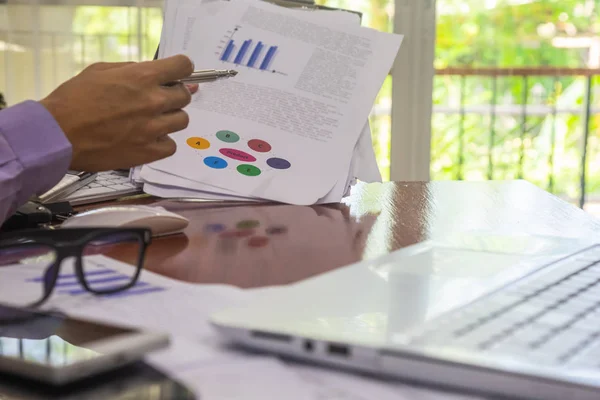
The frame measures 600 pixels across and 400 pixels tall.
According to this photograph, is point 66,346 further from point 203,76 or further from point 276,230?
point 203,76

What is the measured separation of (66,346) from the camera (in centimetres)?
34

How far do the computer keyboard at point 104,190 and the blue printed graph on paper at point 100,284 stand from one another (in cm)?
35

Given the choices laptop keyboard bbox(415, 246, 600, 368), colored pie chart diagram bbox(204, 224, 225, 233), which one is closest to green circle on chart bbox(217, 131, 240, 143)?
colored pie chart diagram bbox(204, 224, 225, 233)

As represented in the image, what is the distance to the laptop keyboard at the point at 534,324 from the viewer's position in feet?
1.11

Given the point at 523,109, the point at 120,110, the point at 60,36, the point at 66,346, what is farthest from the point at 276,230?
the point at 523,109

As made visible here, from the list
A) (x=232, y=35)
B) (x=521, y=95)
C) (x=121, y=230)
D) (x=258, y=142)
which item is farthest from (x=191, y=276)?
(x=521, y=95)

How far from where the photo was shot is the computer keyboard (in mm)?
864

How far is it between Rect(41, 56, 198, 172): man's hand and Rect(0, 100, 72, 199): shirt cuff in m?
0.02

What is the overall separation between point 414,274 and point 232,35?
2.03 feet

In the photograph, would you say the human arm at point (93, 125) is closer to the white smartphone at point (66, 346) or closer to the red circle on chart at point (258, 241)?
the red circle on chart at point (258, 241)

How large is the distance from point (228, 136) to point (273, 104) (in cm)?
7

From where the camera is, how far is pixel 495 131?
125 inches

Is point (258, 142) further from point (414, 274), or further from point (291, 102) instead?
point (414, 274)

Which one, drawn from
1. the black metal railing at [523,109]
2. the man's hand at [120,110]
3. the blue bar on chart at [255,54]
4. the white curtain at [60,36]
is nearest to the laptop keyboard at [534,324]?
the man's hand at [120,110]
